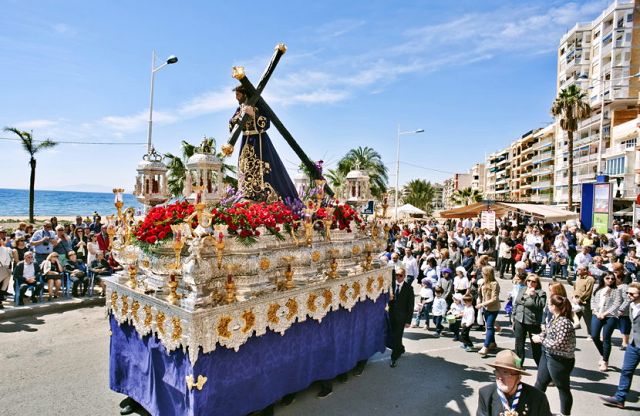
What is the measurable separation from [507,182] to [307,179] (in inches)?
3534

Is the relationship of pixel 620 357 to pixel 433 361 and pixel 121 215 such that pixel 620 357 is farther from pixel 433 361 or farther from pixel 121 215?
pixel 121 215

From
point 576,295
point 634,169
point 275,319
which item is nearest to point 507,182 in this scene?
point 634,169

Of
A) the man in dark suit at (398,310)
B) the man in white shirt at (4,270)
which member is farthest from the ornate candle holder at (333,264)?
the man in white shirt at (4,270)

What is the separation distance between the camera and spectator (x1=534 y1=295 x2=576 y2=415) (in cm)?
518

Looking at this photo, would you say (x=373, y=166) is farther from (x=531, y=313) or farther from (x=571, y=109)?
(x=531, y=313)

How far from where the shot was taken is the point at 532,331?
6.87m

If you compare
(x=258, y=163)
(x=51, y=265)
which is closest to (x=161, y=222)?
(x=258, y=163)

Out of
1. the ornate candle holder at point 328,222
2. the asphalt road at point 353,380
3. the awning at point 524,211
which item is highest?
the awning at point 524,211

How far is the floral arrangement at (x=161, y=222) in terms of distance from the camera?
4984mm

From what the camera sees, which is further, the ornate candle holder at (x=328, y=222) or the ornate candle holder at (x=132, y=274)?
the ornate candle holder at (x=328, y=222)

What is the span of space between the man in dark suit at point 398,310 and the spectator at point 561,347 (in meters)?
2.72

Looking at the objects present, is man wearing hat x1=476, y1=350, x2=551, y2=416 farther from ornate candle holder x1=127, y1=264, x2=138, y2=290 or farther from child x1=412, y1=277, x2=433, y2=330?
child x1=412, y1=277, x2=433, y2=330

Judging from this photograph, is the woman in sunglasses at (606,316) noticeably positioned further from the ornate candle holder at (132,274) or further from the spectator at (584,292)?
the ornate candle holder at (132,274)

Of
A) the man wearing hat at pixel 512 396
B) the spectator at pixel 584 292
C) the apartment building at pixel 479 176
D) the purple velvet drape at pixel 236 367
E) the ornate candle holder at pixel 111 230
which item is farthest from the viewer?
the apartment building at pixel 479 176
